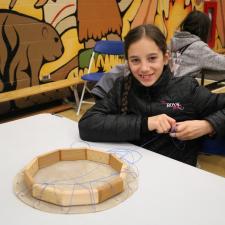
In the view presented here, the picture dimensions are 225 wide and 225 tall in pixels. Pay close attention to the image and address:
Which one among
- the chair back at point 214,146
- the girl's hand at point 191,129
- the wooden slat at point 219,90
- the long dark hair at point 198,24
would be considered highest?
the long dark hair at point 198,24

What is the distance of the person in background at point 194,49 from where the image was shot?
2.81 meters

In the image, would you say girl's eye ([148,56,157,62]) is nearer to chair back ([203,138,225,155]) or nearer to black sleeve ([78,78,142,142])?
black sleeve ([78,78,142,142])

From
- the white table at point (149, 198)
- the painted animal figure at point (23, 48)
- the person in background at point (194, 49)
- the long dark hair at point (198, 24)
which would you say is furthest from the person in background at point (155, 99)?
the painted animal figure at point (23, 48)

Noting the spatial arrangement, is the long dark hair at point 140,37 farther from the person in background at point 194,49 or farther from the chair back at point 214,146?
the person in background at point 194,49

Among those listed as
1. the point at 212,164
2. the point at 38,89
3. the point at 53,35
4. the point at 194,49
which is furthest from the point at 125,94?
the point at 53,35

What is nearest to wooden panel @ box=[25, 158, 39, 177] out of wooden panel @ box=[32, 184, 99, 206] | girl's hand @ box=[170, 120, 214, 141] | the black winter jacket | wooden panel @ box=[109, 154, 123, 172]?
wooden panel @ box=[32, 184, 99, 206]

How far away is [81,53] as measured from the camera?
3.89 metres

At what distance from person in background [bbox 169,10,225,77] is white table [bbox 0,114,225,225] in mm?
1949

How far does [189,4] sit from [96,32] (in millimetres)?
2161

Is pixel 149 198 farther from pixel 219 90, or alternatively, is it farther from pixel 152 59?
pixel 219 90

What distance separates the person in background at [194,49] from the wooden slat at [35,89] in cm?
122

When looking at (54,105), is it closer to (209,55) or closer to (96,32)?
(96,32)

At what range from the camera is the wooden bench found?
120 inches

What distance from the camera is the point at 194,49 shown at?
2.86 meters
